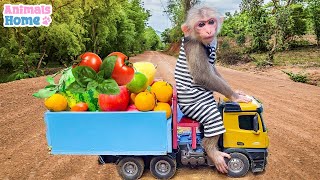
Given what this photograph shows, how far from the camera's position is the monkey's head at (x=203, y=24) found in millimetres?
4031

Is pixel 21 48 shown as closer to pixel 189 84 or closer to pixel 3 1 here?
pixel 3 1

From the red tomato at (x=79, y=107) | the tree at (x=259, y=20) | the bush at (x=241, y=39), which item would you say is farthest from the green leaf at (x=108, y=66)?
the bush at (x=241, y=39)

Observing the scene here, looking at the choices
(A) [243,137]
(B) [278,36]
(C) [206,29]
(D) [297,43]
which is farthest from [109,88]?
(D) [297,43]

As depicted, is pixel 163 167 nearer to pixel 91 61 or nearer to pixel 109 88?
pixel 109 88

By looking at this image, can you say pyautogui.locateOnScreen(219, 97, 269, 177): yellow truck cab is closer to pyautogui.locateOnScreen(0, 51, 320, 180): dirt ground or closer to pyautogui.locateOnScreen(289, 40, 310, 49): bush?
pyautogui.locateOnScreen(0, 51, 320, 180): dirt ground

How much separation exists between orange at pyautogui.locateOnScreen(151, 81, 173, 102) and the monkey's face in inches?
27.1

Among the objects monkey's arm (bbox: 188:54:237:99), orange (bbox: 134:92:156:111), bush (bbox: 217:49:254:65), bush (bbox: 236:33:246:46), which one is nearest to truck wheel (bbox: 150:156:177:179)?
orange (bbox: 134:92:156:111)

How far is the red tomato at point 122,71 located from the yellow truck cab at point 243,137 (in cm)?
113

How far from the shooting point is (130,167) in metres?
4.13

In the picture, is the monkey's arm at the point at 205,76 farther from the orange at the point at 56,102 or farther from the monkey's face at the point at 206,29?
the orange at the point at 56,102

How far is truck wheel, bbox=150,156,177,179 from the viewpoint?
13.4ft

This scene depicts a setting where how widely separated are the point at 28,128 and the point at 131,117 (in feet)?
12.2

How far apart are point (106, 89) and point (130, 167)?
42.4 inches

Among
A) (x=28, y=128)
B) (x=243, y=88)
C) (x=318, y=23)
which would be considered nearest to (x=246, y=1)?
(x=318, y=23)
